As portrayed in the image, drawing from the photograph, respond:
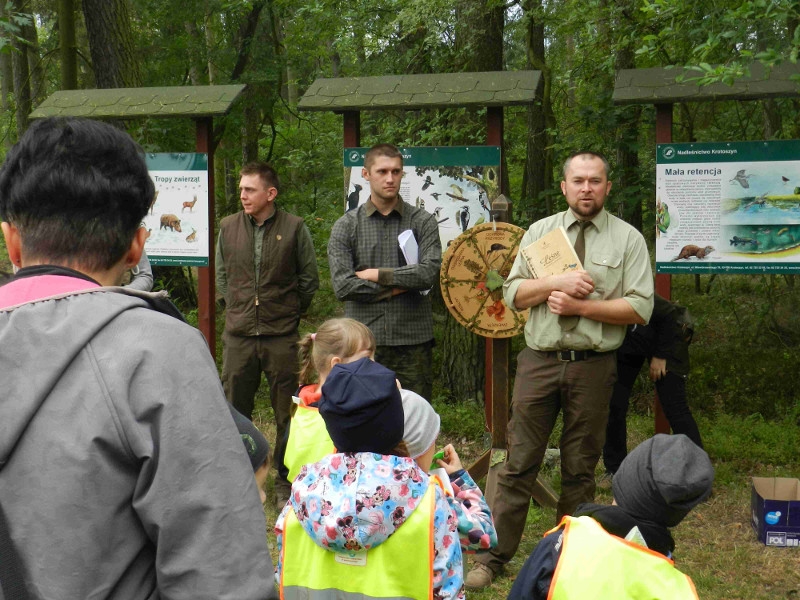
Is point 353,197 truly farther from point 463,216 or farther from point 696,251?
point 696,251

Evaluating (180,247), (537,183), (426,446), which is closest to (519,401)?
(426,446)

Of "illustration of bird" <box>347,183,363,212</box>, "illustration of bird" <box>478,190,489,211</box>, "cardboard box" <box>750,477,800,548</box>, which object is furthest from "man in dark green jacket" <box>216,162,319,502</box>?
"cardboard box" <box>750,477,800,548</box>

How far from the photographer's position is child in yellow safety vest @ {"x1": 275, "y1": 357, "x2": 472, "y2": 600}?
2.56m

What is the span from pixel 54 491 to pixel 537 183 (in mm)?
9188

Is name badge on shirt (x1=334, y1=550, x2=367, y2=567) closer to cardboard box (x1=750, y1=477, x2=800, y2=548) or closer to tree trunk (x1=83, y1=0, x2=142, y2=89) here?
cardboard box (x1=750, y1=477, x2=800, y2=548)

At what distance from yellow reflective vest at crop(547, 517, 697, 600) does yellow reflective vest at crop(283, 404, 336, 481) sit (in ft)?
4.40

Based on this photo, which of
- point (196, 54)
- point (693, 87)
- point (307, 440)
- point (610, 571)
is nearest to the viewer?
point (610, 571)

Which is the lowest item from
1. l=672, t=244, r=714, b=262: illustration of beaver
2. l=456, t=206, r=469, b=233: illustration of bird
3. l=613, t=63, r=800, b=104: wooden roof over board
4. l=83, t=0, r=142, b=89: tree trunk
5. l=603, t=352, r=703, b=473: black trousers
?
l=603, t=352, r=703, b=473: black trousers

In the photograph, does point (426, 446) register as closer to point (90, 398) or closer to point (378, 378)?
point (378, 378)

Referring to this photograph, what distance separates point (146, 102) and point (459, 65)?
136 inches

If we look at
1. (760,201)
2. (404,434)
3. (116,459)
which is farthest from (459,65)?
(116,459)

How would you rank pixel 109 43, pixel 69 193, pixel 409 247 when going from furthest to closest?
pixel 109 43, pixel 409 247, pixel 69 193

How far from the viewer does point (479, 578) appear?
4484mm

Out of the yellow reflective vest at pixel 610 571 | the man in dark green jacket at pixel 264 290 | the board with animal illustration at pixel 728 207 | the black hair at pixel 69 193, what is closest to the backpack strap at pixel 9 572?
the black hair at pixel 69 193
